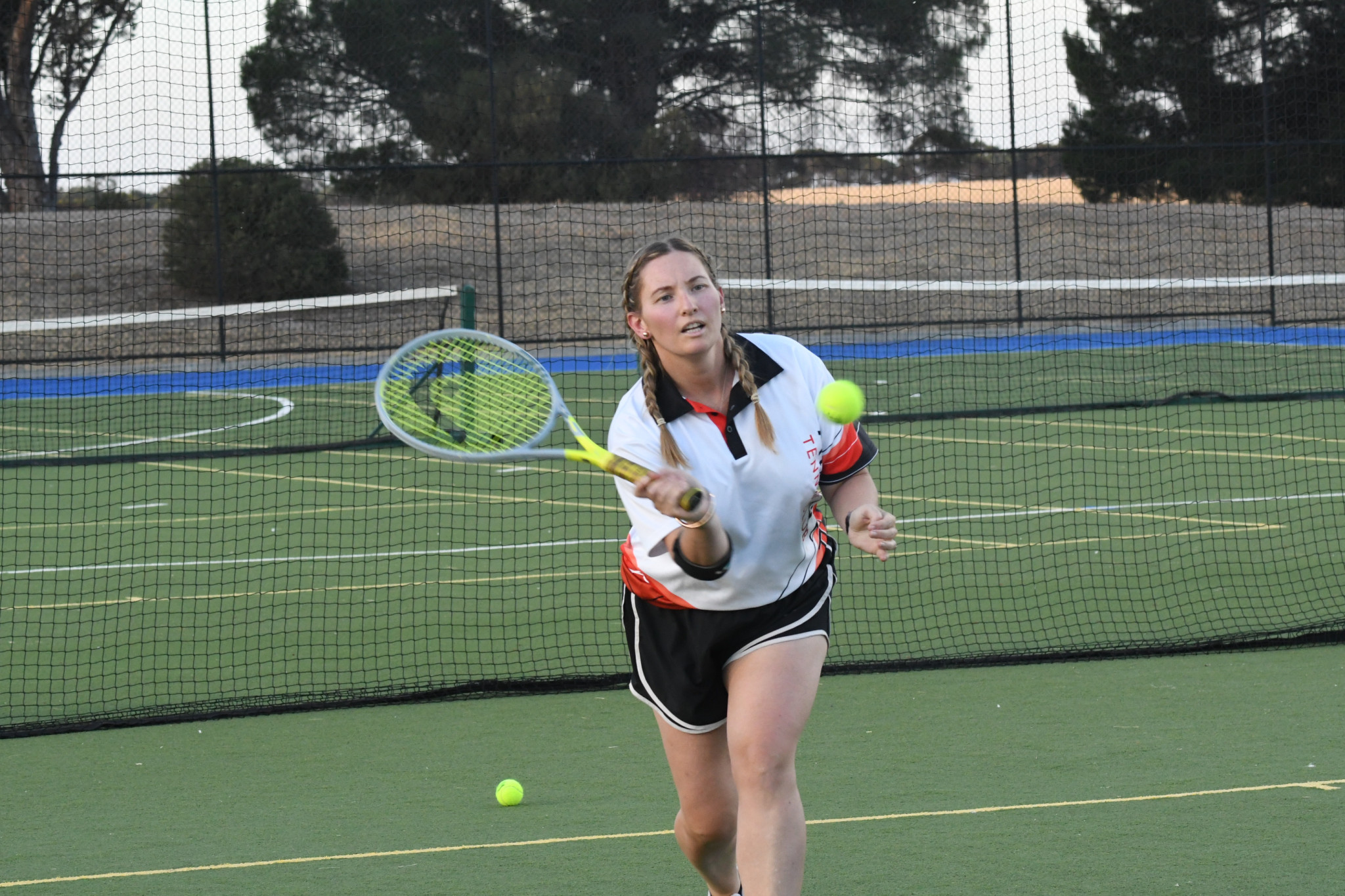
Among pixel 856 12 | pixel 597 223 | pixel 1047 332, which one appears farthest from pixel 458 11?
pixel 1047 332

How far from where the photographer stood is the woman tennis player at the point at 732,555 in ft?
11.8

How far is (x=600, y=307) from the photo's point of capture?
70.6 ft

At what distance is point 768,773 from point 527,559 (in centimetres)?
661

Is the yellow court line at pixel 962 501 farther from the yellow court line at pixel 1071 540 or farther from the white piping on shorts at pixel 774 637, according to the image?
the white piping on shorts at pixel 774 637

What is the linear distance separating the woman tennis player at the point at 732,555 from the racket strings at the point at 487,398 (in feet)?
1.52

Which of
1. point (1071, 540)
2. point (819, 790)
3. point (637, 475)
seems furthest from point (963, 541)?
point (637, 475)

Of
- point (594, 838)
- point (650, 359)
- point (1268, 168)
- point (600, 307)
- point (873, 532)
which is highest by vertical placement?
point (1268, 168)

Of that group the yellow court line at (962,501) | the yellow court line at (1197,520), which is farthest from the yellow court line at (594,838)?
the yellow court line at (962,501)

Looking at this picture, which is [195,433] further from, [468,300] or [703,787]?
[703,787]

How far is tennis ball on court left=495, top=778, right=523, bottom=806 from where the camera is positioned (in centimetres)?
549

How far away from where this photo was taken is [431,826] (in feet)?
17.4

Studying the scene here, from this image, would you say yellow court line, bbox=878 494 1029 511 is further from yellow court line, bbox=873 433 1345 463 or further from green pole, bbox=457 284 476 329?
green pole, bbox=457 284 476 329

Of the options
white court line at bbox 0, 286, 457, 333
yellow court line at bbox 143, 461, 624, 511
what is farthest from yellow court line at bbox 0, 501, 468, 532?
white court line at bbox 0, 286, 457, 333

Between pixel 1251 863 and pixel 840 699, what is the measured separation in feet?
7.36
